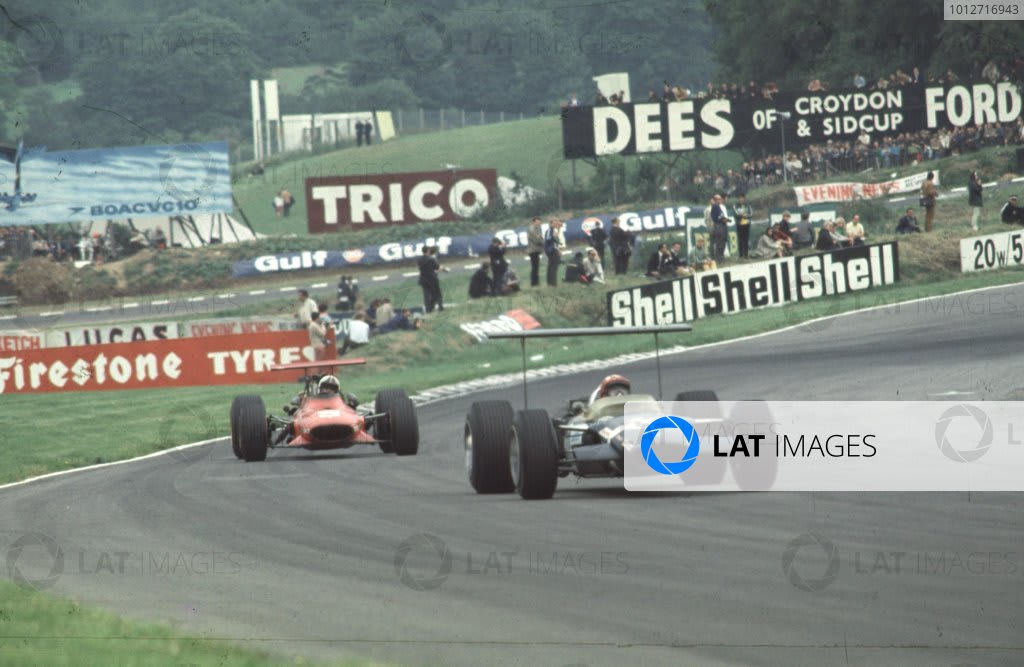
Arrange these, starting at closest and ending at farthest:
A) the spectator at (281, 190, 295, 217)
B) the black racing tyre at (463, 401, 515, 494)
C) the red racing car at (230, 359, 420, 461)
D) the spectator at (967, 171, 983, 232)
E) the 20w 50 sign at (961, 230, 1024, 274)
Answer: the black racing tyre at (463, 401, 515, 494) < the red racing car at (230, 359, 420, 461) < the 20w 50 sign at (961, 230, 1024, 274) < the spectator at (967, 171, 983, 232) < the spectator at (281, 190, 295, 217)

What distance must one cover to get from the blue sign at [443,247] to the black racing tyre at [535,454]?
32431 mm

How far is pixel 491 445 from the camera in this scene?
530 inches

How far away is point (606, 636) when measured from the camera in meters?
7.67

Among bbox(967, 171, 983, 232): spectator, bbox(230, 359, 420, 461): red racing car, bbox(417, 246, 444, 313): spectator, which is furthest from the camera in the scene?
bbox(967, 171, 983, 232): spectator

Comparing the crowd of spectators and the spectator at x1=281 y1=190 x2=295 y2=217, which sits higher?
the spectator at x1=281 y1=190 x2=295 y2=217

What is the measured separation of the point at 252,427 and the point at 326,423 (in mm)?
944

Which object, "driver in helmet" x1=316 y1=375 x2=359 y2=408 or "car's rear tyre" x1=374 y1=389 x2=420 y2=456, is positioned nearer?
"car's rear tyre" x1=374 y1=389 x2=420 y2=456

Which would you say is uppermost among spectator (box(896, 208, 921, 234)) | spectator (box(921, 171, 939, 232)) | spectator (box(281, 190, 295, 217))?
spectator (box(281, 190, 295, 217))

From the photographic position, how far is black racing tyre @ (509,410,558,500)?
12.5 meters

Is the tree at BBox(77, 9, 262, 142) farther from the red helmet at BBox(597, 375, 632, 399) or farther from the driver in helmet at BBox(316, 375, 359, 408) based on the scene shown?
the red helmet at BBox(597, 375, 632, 399)

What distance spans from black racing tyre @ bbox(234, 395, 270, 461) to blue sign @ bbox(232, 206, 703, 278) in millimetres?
27665

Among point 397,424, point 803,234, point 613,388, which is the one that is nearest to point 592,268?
point 803,234

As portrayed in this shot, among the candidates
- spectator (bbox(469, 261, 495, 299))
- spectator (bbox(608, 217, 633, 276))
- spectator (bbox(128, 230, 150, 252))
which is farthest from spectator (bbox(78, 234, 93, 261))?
spectator (bbox(608, 217, 633, 276))

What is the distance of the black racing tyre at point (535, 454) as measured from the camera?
494 inches
